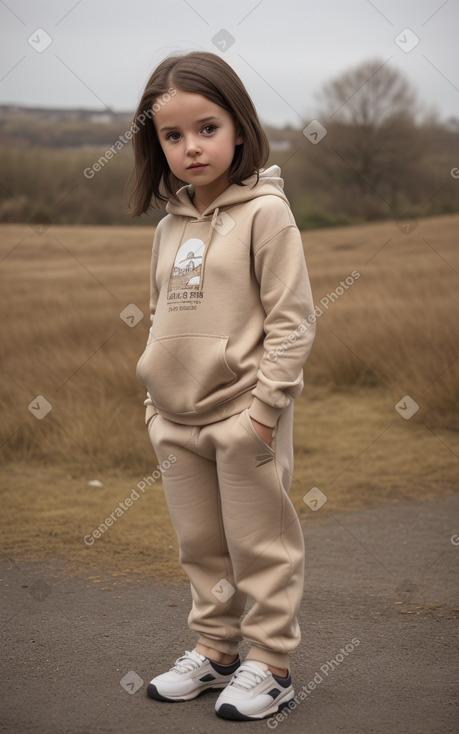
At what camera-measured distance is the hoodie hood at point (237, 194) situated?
204cm

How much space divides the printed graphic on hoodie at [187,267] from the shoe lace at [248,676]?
879mm

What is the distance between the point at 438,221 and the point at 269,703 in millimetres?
6198

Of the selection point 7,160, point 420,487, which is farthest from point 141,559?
point 7,160

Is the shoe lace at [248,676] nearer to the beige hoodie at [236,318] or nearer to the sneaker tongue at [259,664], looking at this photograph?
the sneaker tongue at [259,664]

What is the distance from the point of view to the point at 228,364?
6.49 ft

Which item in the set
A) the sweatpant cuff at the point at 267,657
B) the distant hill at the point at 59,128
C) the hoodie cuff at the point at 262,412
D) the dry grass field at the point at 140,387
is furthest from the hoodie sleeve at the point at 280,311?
the distant hill at the point at 59,128

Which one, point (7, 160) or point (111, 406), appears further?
point (7, 160)

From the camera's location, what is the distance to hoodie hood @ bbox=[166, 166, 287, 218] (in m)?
2.04

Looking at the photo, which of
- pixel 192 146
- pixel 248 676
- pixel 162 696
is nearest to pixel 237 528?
pixel 248 676

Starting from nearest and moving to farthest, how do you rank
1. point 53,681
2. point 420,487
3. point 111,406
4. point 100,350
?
point 53,681 < point 420,487 < point 111,406 < point 100,350

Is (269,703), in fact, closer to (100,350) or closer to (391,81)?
(100,350)

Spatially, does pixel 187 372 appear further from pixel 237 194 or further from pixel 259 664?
pixel 259 664

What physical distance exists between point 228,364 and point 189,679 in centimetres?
78

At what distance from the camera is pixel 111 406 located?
489 cm
